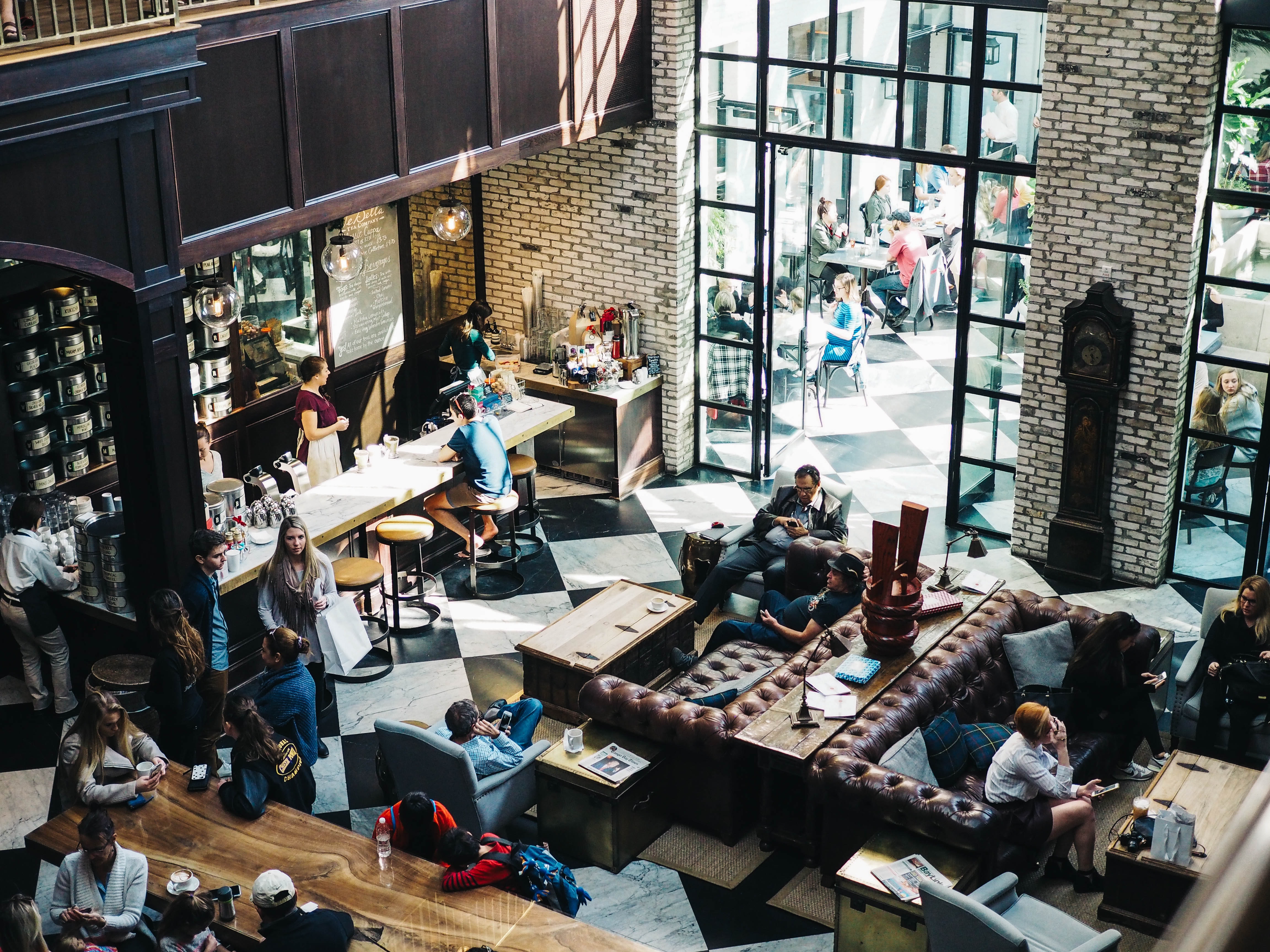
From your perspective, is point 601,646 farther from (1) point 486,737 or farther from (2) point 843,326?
(2) point 843,326

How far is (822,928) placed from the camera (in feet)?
22.1

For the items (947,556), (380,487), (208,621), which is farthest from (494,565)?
(947,556)

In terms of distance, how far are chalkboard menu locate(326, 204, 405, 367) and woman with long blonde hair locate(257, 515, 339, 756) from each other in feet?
11.7

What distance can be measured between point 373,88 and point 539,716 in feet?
13.4

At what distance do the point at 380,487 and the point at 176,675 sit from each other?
9.29 feet

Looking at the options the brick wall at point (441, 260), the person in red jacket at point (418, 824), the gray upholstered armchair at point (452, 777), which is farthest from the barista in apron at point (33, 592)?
the brick wall at point (441, 260)

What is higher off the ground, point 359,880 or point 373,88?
point 373,88

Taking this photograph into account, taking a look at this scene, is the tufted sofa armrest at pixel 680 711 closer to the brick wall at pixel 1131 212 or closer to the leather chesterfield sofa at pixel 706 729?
the leather chesterfield sofa at pixel 706 729

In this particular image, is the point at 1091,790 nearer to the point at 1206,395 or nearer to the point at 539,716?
the point at 539,716

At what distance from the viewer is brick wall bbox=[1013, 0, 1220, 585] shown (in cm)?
888

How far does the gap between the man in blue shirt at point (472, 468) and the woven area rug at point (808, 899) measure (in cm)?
381

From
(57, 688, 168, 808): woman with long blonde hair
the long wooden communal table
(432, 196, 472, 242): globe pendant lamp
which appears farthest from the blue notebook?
(432, 196, 472, 242): globe pendant lamp

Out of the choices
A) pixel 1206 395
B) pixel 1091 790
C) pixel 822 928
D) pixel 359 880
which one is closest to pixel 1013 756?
pixel 1091 790

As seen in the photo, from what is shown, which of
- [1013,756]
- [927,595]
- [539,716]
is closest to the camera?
[1013,756]
